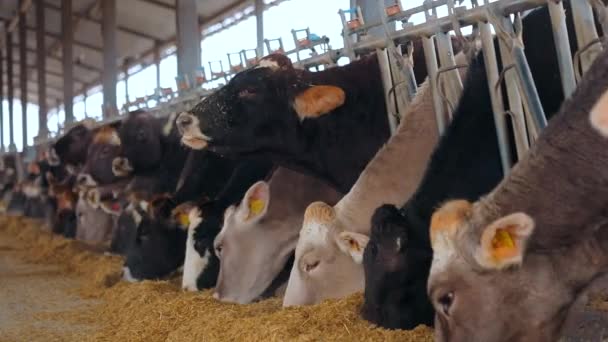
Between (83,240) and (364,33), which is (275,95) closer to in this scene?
(364,33)

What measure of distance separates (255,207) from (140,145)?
2.90m

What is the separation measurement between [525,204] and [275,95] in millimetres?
2519

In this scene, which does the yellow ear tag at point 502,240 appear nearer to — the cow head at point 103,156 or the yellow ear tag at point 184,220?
the yellow ear tag at point 184,220

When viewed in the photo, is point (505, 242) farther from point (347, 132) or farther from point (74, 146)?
point (74, 146)

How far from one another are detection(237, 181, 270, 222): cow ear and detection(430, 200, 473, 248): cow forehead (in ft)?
7.73

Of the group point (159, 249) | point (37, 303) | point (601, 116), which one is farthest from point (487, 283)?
point (37, 303)

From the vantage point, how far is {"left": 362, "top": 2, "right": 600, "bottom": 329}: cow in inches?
134

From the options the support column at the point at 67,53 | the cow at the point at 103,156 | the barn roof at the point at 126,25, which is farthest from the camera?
the barn roof at the point at 126,25

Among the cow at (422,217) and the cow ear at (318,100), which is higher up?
the cow ear at (318,100)

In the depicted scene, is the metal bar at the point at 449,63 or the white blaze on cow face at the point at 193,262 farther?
the white blaze on cow face at the point at 193,262

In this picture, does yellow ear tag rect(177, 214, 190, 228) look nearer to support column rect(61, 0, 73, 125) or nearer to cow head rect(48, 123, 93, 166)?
cow head rect(48, 123, 93, 166)

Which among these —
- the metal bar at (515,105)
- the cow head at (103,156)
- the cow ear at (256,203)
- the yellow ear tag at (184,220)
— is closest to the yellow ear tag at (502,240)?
the metal bar at (515,105)

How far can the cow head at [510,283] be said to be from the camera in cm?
260

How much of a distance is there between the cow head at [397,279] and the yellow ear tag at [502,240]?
822 mm
